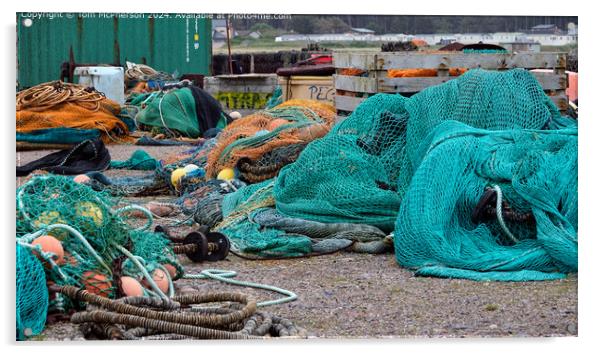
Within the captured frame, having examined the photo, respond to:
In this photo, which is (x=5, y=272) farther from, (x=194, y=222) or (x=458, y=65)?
(x=458, y=65)

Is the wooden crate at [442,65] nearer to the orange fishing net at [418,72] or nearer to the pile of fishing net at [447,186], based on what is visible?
the orange fishing net at [418,72]

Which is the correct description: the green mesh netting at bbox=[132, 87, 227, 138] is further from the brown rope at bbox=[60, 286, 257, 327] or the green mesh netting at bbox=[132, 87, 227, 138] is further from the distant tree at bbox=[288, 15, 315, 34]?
the brown rope at bbox=[60, 286, 257, 327]

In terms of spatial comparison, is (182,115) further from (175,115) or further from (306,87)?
(306,87)

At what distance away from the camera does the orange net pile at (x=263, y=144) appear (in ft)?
27.0

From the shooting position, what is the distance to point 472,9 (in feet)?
17.3

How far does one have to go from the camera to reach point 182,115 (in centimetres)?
1405

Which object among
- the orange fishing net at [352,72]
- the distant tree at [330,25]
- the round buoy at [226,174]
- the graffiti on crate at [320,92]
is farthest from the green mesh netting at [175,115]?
the distant tree at [330,25]

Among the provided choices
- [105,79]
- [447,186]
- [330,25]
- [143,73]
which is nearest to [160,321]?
[330,25]

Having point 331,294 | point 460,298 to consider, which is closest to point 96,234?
point 331,294

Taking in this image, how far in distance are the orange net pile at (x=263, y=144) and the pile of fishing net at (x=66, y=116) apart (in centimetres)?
374

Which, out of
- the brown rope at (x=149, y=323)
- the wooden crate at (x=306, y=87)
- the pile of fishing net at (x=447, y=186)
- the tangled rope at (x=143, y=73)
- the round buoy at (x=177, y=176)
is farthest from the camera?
the tangled rope at (x=143, y=73)

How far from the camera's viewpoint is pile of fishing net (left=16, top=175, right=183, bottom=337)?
4754mm

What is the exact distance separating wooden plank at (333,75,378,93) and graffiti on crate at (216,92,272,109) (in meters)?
6.60

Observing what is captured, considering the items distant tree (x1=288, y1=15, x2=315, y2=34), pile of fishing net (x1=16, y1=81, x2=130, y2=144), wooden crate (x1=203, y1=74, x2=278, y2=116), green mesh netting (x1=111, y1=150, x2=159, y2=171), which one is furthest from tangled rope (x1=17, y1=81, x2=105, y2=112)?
distant tree (x1=288, y1=15, x2=315, y2=34)
